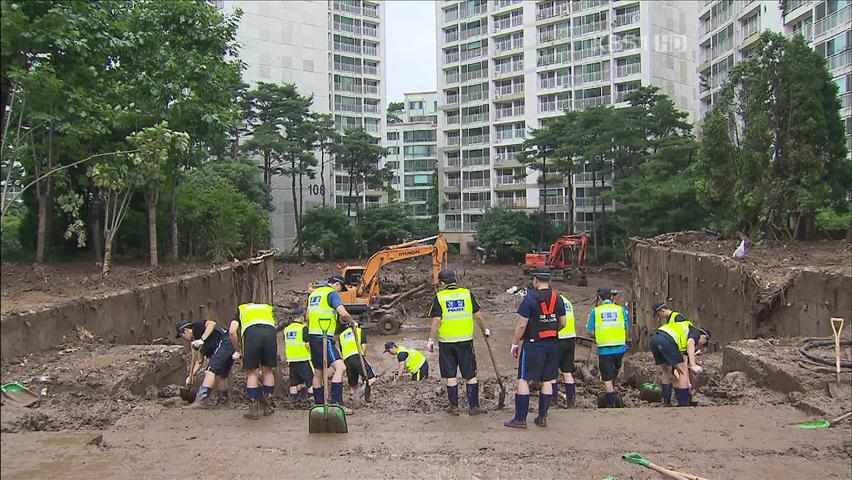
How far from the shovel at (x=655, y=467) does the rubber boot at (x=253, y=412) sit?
4.16 metres

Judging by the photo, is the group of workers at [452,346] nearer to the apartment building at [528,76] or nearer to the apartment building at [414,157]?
the apartment building at [528,76]

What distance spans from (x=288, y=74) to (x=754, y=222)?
4169 centimetres

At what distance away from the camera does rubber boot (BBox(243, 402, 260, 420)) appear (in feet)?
25.2

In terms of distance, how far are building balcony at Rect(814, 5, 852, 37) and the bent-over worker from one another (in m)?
29.6

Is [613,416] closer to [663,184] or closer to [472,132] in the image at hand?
[663,184]

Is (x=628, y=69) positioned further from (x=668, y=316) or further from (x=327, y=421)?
(x=327, y=421)

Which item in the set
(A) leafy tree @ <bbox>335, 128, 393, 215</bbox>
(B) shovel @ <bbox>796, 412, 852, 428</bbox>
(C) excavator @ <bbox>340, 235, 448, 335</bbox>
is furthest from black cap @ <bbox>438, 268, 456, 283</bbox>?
(A) leafy tree @ <bbox>335, 128, 393, 215</bbox>

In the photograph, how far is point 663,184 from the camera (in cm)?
3475

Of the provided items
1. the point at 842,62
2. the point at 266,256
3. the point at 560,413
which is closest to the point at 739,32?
the point at 842,62

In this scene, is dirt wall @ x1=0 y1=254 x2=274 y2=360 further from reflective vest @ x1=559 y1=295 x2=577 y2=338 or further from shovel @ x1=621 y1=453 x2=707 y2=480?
reflective vest @ x1=559 y1=295 x2=577 y2=338

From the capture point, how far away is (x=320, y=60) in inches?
2173

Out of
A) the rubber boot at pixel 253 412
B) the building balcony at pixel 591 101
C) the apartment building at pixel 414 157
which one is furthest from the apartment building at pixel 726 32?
the rubber boot at pixel 253 412

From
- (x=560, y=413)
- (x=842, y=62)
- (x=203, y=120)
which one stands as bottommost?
(x=560, y=413)

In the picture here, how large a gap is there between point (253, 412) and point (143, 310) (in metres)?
6.68
